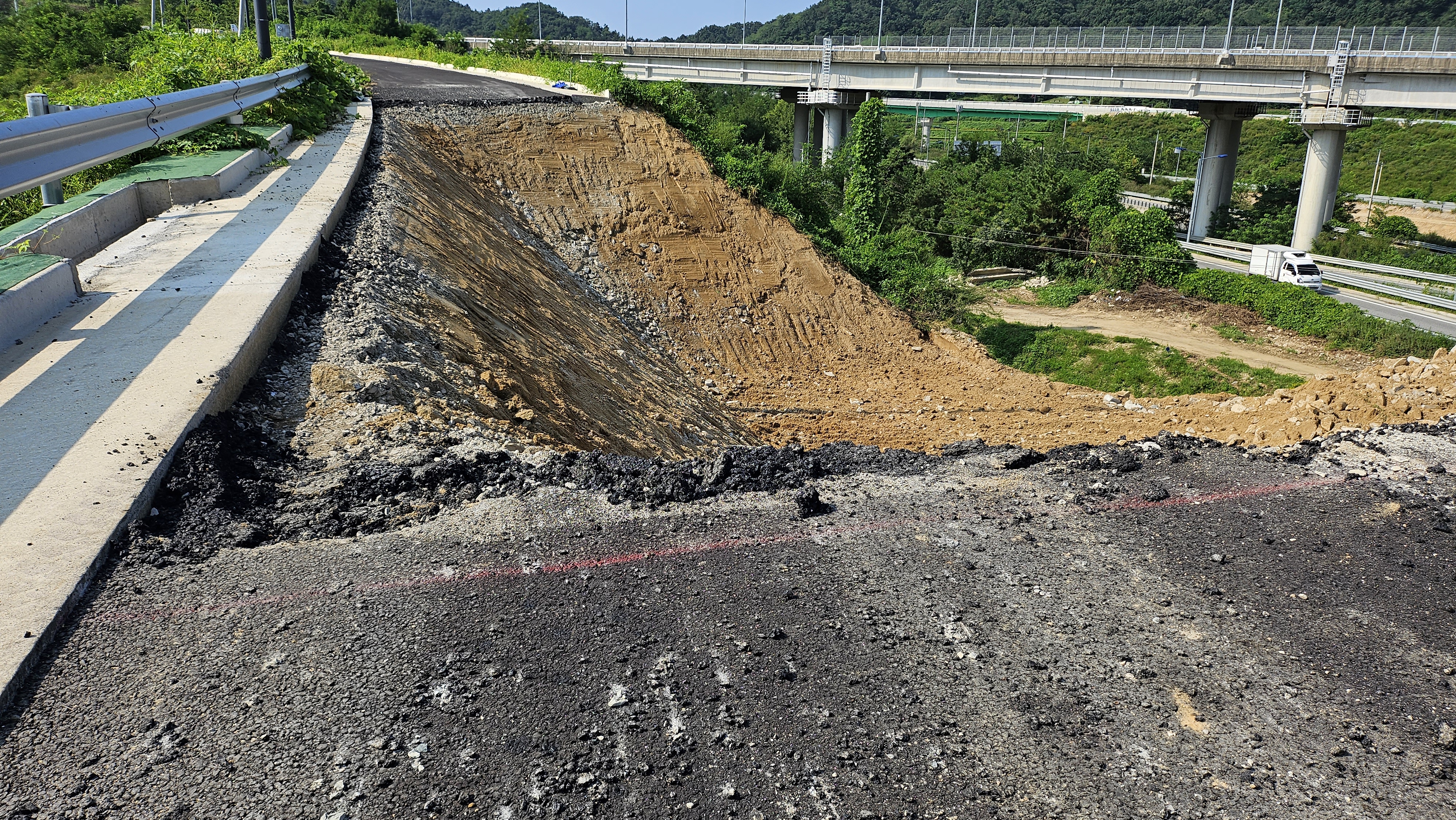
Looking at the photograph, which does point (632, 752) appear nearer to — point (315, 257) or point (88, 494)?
point (88, 494)

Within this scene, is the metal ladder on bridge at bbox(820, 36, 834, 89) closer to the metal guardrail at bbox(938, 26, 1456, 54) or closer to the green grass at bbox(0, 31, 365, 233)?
the metal guardrail at bbox(938, 26, 1456, 54)

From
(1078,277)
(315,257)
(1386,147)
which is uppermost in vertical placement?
(1386,147)

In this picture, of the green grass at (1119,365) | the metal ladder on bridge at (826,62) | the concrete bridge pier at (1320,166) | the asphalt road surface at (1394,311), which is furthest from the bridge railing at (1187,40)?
the green grass at (1119,365)

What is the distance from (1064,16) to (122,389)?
353 ft

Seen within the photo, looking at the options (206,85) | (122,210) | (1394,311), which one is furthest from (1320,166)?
(122,210)

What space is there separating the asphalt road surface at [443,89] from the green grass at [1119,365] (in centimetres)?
1331

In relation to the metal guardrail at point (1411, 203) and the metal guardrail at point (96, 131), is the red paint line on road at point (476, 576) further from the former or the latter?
the metal guardrail at point (1411, 203)

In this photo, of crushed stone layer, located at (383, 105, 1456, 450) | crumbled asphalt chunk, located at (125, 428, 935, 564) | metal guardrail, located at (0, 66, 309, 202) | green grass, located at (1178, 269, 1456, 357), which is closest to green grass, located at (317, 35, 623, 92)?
crushed stone layer, located at (383, 105, 1456, 450)

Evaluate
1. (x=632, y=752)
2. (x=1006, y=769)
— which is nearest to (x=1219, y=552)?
Result: (x=1006, y=769)

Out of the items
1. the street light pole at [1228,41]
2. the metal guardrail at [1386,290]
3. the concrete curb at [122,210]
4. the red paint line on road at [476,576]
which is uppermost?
the street light pole at [1228,41]

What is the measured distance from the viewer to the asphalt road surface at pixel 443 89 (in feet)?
68.5

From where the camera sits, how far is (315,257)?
8305mm

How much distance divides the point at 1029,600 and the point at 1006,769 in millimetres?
1166

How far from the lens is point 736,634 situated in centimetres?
385
